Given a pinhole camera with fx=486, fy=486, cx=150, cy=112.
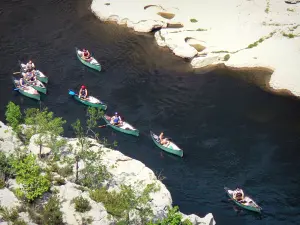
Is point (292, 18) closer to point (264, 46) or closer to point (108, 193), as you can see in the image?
point (264, 46)

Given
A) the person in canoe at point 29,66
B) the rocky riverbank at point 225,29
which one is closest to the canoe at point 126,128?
the person in canoe at point 29,66

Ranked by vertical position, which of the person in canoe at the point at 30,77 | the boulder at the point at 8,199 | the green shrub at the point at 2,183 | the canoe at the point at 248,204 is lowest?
the canoe at the point at 248,204

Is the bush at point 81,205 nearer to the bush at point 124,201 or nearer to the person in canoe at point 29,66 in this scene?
the bush at point 124,201

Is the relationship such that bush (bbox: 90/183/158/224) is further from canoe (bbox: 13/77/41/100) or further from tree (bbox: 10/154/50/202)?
canoe (bbox: 13/77/41/100)

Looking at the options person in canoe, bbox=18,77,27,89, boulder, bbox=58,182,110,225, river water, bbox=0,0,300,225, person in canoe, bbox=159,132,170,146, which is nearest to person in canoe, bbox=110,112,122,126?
river water, bbox=0,0,300,225

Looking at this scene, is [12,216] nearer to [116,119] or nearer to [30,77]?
[116,119]

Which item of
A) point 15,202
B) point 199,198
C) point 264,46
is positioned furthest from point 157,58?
point 15,202

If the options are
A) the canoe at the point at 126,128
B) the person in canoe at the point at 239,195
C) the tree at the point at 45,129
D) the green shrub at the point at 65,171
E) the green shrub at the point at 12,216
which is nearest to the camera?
the green shrub at the point at 12,216
